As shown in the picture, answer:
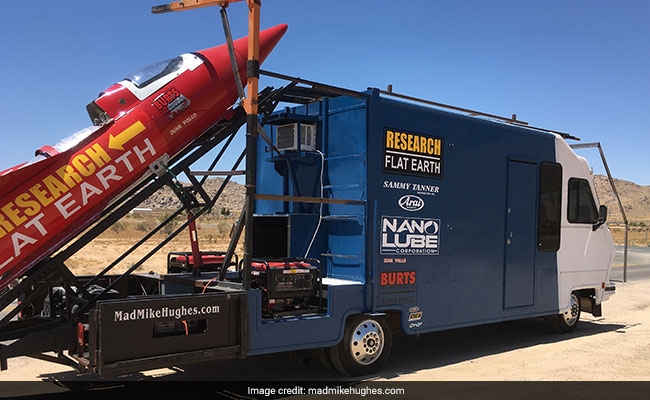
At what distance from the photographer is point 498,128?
845 cm

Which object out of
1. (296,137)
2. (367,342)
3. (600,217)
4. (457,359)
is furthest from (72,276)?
(600,217)

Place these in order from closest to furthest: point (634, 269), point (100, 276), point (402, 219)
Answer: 1. point (100, 276)
2. point (402, 219)
3. point (634, 269)

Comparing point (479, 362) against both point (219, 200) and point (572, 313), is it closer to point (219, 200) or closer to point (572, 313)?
point (572, 313)

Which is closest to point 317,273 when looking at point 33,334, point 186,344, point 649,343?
point 186,344

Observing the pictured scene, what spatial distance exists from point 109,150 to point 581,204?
7369 millimetres

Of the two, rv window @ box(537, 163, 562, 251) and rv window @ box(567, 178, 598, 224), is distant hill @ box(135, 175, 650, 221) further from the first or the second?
rv window @ box(537, 163, 562, 251)

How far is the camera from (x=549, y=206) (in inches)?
365

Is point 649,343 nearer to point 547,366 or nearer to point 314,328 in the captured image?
point 547,366

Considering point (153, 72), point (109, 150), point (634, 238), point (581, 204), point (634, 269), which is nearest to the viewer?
point (109, 150)

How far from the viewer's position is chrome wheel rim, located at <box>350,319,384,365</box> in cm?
676

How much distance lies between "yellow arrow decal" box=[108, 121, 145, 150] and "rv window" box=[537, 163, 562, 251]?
5.99 m

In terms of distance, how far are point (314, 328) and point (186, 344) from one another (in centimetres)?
147

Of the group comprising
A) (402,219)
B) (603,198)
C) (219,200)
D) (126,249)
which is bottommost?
(126,249)

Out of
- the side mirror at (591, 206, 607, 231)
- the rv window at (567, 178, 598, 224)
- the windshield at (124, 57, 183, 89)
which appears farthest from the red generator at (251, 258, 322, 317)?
the side mirror at (591, 206, 607, 231)
